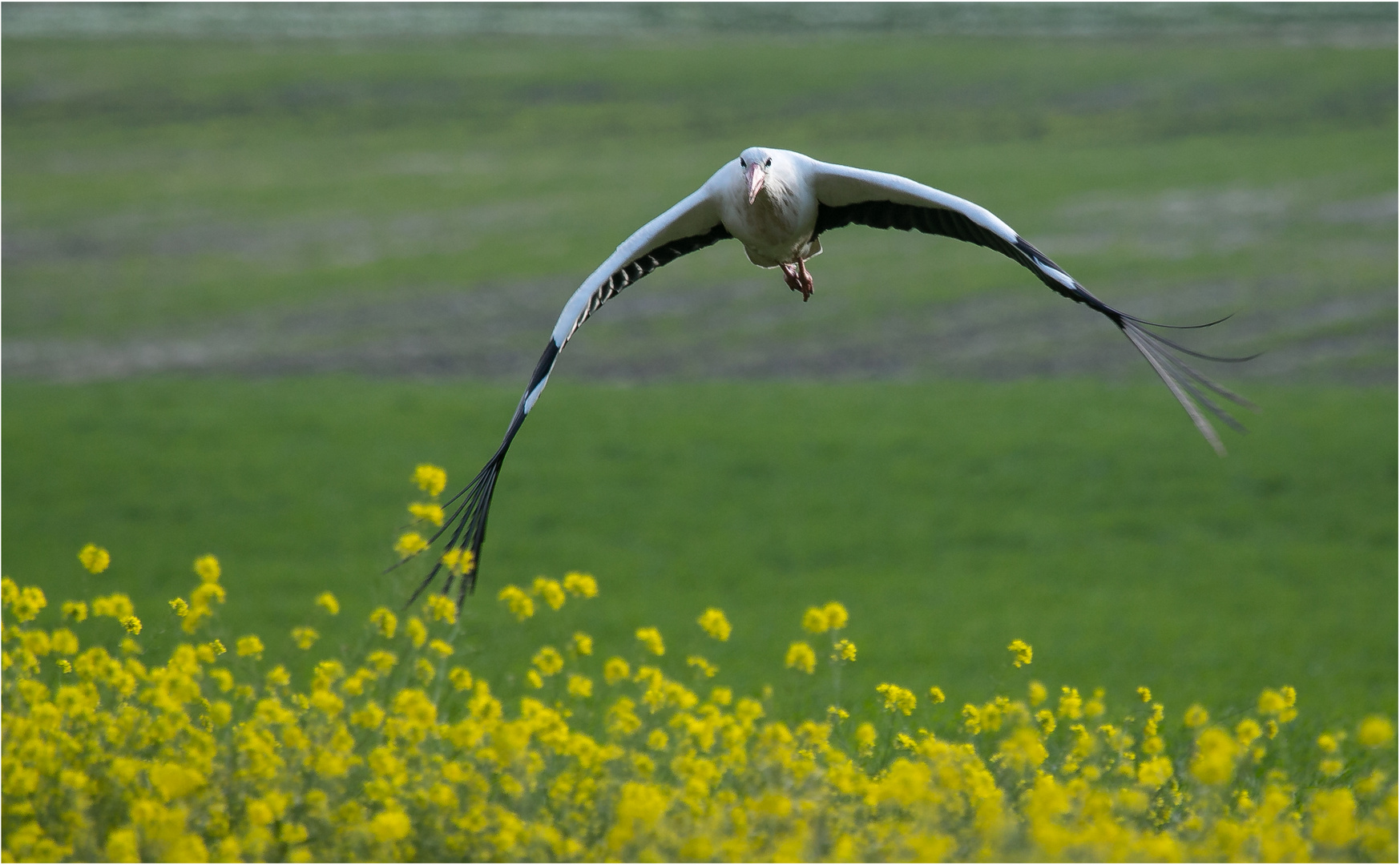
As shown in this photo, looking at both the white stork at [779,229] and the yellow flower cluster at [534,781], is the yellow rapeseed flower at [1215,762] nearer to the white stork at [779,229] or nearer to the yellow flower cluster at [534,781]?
the yellow flower cluster at [534,781]

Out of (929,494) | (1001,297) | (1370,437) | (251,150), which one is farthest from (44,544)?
(251,150)

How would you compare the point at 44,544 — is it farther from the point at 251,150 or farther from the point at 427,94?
the point at 427,94

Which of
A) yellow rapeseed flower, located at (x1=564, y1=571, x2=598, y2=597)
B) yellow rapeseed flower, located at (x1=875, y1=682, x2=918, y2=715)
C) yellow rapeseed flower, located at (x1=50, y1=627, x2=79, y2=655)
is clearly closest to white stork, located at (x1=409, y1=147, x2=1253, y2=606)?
yellow rapeseed flower, located at (x1=564, y1=571, x2=598, y2=597)

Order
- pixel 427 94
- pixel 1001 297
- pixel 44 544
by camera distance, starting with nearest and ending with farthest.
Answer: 1. pixel 44 544
2. pixel 1001 297
3. pixel 427 94

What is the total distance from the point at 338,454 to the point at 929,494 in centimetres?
715

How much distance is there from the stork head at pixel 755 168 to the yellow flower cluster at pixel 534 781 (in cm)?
156

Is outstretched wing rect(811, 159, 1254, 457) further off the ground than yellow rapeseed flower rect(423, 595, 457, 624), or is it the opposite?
outstretched wing rect(811, 159, 1254, 457)

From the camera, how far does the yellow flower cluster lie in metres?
4.16

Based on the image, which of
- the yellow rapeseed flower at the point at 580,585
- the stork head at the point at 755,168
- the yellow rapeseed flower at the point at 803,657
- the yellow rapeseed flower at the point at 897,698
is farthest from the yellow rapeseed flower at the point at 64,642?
the stork head at the point at 755,168

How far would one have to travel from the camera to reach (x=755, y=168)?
536 centimetres

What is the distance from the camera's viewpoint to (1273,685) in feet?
33.9

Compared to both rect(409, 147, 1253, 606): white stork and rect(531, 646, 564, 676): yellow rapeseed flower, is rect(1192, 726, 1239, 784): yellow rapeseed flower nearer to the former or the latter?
rect(409, 147, 1253, 606): white stork

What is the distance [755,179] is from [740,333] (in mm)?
19082

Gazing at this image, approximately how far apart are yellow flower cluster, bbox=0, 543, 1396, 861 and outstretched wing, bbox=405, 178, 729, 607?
19cm
